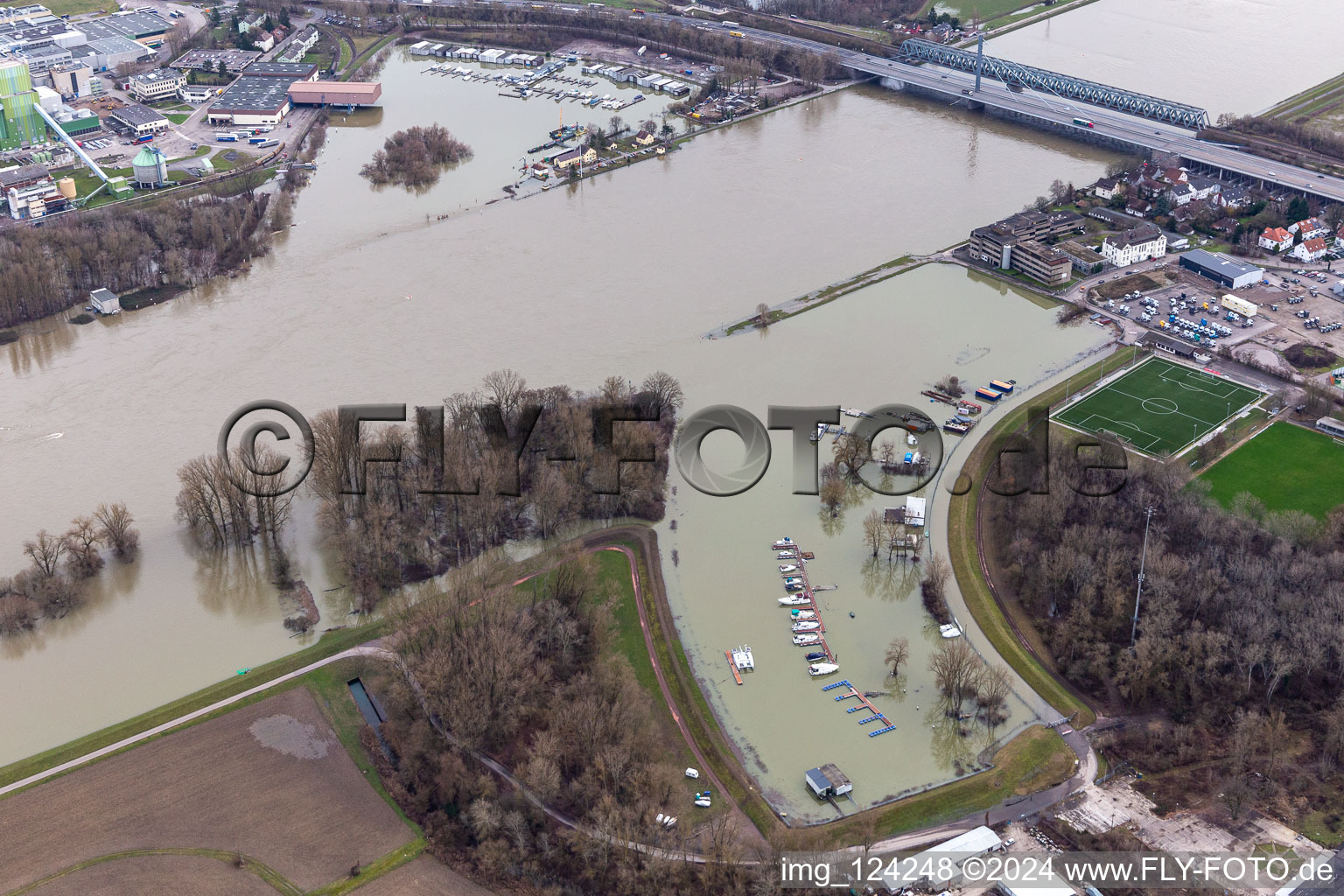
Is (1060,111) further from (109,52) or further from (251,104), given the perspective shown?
(109,52)

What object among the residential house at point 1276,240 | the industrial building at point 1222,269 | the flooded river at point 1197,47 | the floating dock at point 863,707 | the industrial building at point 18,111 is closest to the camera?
the floating dock at point 863,707

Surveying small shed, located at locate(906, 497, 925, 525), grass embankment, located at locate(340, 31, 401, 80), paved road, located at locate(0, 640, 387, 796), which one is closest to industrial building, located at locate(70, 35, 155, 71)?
grass embankment, located at locate(340, 31, 401, 80)

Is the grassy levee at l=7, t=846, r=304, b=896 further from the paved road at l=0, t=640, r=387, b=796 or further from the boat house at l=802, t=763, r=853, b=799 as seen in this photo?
the boat house at l=802, t=763, r=853, b=799

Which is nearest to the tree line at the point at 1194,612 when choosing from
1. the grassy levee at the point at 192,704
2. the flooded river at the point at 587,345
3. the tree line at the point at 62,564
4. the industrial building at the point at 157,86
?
the flooded river at the point at 587,345

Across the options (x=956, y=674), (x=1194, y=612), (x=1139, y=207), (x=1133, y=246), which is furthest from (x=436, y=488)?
(x=1139, y=207)

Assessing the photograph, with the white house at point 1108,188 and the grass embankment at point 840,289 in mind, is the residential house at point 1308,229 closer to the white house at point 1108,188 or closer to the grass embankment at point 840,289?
the white house at point 1108,188

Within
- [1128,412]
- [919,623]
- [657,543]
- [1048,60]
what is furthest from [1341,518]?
[1048,60]
